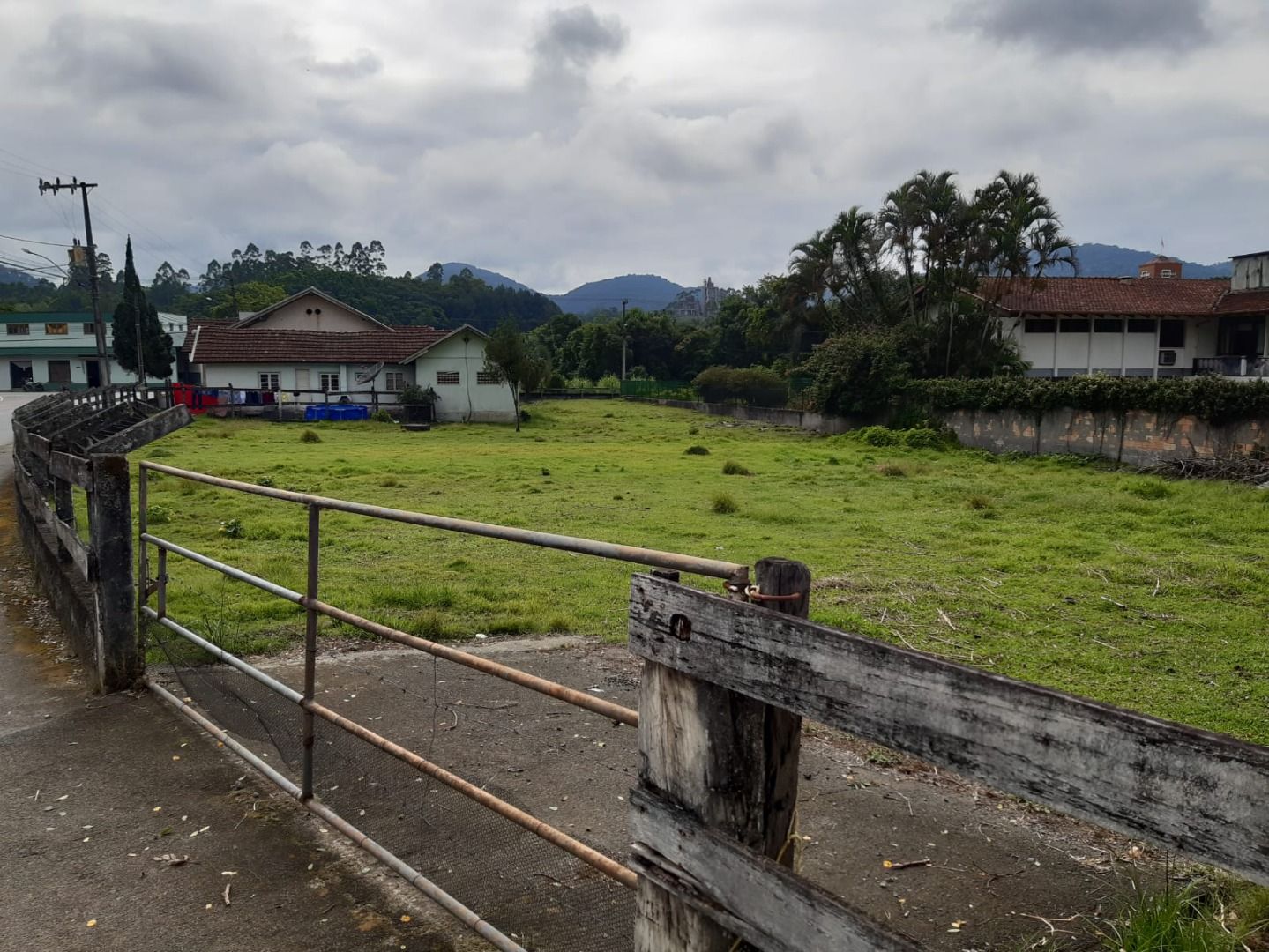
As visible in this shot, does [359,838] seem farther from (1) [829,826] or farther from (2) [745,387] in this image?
(2) [745,387]

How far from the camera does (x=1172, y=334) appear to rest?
4256 cm

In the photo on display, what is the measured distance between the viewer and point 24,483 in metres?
10.5

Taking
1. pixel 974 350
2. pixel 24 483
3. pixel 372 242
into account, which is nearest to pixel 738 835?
pixel 24 483

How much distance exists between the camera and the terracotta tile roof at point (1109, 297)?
41219 mm

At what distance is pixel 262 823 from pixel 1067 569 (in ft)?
28.6

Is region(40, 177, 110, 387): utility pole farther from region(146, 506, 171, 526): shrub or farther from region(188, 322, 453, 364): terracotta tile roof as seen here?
region(146, 506, 171, 526): shrub

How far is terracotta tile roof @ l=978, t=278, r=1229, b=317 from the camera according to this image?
1623 inches

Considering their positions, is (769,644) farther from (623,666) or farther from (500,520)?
(500,520)

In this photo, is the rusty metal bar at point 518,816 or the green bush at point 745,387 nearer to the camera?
the rusty metal bar at point 518,816

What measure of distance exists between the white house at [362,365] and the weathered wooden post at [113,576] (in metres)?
37.2

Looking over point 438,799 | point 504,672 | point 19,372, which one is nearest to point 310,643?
point 438,799

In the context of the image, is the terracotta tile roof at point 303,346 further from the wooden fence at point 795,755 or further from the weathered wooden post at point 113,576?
the wooden fence at point 795,755

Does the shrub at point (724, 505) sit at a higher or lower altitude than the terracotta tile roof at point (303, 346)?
lower

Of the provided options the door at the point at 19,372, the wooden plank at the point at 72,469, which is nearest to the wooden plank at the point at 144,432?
the wooden plank at the point at 72,469
